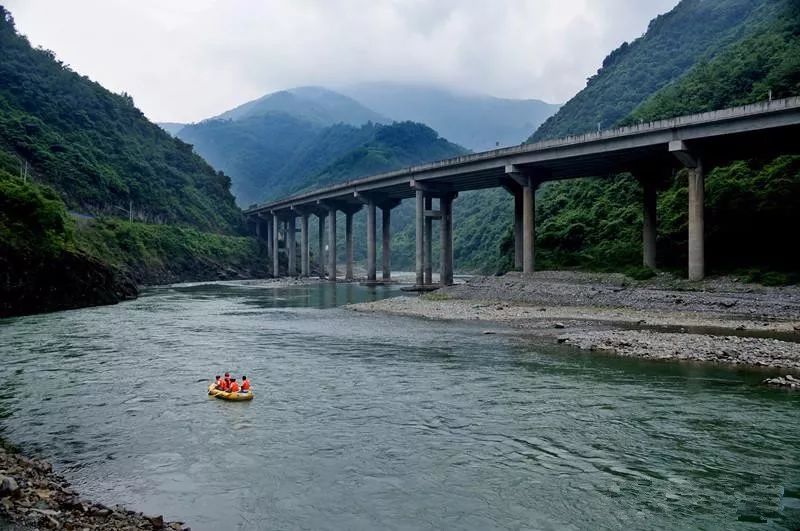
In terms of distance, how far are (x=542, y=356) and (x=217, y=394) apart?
15.4m

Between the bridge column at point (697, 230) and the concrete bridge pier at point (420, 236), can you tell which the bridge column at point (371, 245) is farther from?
the bridge column at point (697, 230)

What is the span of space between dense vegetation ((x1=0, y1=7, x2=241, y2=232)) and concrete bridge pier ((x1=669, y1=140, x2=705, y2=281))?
296 feet

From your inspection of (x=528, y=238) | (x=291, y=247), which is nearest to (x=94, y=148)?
(x=291, y=247)

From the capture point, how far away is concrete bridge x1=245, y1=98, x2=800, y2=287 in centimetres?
4834

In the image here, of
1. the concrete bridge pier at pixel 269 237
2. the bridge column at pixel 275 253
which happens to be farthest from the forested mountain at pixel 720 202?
the concrete bridge pier at pixel 269 237

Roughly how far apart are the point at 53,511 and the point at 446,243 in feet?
270

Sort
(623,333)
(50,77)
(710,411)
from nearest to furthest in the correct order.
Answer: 1. (710,411)
2. (623,333)
3. (50,77)

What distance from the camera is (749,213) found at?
180ft

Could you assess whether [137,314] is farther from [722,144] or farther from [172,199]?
[172,199]

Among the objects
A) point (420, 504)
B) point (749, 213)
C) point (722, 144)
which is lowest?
point (420, 504)

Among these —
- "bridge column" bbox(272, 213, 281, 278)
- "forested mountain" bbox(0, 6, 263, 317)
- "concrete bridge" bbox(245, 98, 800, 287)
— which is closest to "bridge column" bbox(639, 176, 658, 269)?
"concrete bridge" bbox(245, 98, 800, 287)

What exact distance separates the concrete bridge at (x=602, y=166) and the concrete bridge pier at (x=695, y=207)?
8 centimetres

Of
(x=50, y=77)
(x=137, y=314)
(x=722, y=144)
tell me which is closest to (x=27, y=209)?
(x=137, y=314)

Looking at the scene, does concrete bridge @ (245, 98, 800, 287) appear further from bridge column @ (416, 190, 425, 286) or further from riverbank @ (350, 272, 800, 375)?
riverbank @ (350, 272, 800, 375)
